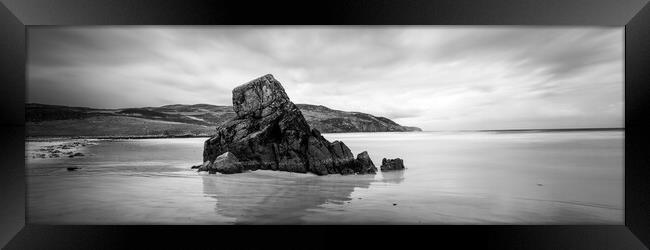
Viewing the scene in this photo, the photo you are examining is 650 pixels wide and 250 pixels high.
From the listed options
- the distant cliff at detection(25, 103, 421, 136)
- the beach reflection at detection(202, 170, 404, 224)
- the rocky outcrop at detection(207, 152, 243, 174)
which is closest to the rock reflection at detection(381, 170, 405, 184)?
the beach reflection at detection(202, 170, 404, 224)

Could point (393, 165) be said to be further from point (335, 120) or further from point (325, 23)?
point (325, 23)

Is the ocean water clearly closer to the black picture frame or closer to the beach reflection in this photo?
the beach reflection

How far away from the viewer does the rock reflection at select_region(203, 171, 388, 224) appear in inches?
142

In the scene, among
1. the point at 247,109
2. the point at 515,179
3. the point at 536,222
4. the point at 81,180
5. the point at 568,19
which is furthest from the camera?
the point at 247,109

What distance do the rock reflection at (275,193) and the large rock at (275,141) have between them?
0.65ft

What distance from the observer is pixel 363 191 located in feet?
13.5

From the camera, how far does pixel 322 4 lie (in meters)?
3.41

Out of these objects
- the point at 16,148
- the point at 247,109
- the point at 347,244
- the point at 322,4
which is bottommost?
the point at 347,244

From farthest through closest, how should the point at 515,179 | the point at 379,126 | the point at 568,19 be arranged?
the point at 379,126 < the point at 515,179 < the point at 568,19

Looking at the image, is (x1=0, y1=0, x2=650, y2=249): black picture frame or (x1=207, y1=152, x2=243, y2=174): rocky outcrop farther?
(x1=207, y1=152, x2=243, y2=174): rocky outcrop

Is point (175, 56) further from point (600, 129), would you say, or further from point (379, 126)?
point (600, 129)

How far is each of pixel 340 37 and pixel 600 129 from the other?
357 centimetres

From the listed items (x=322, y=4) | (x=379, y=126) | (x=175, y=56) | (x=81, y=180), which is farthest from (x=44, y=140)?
(x=379, y=126)

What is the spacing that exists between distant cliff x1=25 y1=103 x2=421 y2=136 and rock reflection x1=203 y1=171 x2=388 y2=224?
0.92 meters
